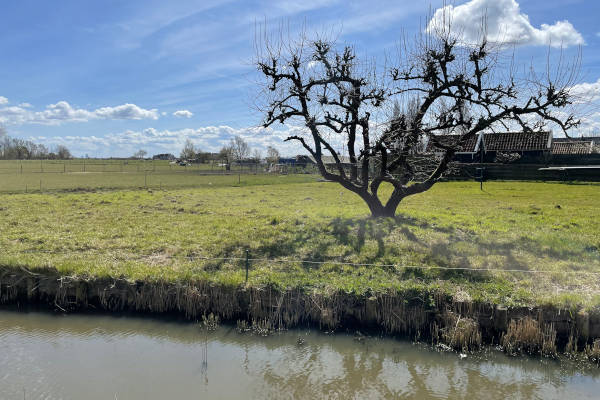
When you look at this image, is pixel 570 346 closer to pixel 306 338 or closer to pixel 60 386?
pixel 306 338

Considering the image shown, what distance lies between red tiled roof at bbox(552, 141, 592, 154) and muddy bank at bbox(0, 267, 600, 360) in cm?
5156

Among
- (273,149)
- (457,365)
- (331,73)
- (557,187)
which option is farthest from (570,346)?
(273,149)

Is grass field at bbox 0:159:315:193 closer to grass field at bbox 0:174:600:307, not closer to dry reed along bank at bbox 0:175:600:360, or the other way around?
grass field at bbox 0:174:600:307

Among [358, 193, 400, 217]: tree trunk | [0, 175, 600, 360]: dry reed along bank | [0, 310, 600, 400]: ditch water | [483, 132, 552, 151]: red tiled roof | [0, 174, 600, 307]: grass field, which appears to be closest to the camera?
[0, 310, 600, 400]: ditch water

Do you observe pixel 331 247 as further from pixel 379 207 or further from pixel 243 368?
pixel 243 368

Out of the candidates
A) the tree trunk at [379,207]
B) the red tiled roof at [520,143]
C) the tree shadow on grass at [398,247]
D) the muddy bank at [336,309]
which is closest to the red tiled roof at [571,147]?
the red tiled roof at [520,143]

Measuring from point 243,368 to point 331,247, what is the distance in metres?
5.25

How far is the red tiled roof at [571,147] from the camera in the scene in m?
50.6

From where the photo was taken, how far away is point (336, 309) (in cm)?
838

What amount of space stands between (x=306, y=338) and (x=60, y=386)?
416 centimetres

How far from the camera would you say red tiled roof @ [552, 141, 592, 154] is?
5058 cm

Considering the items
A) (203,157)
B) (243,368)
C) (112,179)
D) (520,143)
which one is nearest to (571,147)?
(520,143)

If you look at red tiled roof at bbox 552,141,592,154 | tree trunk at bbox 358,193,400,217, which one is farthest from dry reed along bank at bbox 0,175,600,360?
red tiled roof at bbox 552,141,592,154

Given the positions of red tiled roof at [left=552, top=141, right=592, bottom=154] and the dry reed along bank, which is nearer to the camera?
the dry reed along bank
